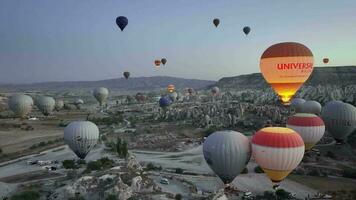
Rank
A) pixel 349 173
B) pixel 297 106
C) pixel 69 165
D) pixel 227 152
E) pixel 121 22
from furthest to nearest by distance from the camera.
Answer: pixel 297 106 < pixel 121 22 < pixel 69 165 < pixel 349 173 < pixel 227 152

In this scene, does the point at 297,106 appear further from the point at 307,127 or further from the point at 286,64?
the point at 286,64

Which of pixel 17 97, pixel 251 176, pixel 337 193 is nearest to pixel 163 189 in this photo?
pixel 251 176

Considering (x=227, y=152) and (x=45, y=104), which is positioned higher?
(x=227, y=152)

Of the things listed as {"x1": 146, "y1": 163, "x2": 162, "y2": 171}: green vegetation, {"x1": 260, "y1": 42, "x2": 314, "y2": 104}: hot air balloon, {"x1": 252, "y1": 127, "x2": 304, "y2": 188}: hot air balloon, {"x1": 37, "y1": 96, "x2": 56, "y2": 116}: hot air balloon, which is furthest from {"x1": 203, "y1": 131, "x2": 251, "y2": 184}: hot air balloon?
{"x1": 37, "y1": 96, "x2": 56, "y2": 116}: hot air balloon

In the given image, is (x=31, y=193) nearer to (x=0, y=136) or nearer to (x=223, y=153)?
(x=223, y=153)

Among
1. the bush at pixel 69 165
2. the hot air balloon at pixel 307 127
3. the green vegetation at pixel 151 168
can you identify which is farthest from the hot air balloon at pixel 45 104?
the hot air balloon at pixel 307 127

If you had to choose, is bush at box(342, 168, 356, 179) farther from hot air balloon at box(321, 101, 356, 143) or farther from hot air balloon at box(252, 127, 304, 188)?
hot air balloon at box(252, 127, 304, 188)

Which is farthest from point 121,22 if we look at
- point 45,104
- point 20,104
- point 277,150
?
point 45,104
